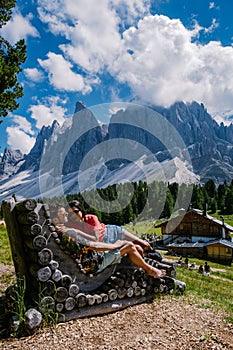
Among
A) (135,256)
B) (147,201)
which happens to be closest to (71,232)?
(135,256)

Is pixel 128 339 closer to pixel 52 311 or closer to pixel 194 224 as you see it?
A: pixel 52 311

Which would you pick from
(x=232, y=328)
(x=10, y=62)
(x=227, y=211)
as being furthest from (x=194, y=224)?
(x=232, y=328)

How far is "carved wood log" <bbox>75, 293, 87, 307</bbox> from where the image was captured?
19.7 ft

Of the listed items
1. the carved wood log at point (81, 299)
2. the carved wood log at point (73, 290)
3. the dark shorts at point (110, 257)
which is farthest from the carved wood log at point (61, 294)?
the dark shorts at point (110, 257)

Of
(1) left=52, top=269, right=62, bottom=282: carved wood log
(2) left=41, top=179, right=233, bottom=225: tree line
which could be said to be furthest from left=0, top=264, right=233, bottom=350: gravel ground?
(2) left=41, top=179, right=233, bottom=225: tree line

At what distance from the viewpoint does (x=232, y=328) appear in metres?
6.23

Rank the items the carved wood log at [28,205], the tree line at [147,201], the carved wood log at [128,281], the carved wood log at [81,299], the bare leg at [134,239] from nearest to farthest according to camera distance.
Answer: the carved wood log at [28,205]
the carved wood log at [81,299]
the carved wood log at [128,281]
the bare leg at [134,239]
the tree line at [147,201]

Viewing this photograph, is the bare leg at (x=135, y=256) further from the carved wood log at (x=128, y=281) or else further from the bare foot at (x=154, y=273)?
the carved wood log at (x=128, y=281)

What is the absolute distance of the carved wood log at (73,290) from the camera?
5.91m

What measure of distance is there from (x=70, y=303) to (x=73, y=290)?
250mm

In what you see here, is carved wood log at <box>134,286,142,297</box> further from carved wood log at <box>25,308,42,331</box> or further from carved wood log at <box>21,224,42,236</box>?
carved wood log at <box>21,224,42,236</box>

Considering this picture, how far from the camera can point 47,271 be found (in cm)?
566

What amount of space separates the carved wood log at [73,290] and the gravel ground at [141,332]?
1.80 feet

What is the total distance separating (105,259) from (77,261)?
2.60 ft
